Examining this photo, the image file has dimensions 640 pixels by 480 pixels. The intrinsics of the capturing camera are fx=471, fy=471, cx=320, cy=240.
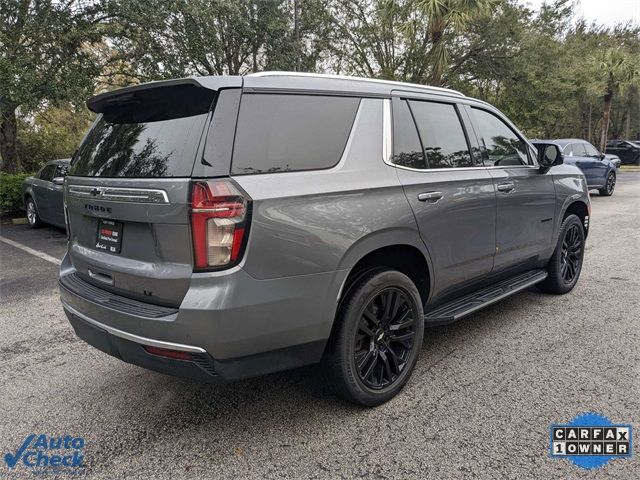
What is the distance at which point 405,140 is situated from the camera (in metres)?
3.09

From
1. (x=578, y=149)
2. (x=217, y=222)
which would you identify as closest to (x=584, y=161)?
(x=578, y=149)

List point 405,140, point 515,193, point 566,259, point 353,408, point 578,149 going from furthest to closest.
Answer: point 578,149, point 566,259, point 515,193, point 405,140, point 353,408

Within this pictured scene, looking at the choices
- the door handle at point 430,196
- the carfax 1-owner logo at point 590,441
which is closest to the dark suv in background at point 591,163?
the door handle at point 430,196

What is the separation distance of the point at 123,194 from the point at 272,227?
83cm

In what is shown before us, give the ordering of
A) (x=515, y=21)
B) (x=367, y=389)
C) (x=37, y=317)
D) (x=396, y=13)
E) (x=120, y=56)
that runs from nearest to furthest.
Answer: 1. (x=367, y=389)
2. (x=37, y=317)
3. (x=120, y=56)
4. (x=396, y=13)
5. (x=515, y=21)

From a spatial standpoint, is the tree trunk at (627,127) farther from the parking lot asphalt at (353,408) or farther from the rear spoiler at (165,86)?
the rear spoiler at (165,86)

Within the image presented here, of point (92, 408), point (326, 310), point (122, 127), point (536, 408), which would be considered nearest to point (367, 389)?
point (326, 310)

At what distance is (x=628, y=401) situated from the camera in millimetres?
2854

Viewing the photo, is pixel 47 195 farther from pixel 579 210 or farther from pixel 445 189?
pixel 579 210

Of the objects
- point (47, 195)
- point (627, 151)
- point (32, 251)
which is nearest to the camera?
point (32, 251)

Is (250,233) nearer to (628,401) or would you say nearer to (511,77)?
(628,401)

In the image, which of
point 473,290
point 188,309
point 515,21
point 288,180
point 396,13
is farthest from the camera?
point 515,21

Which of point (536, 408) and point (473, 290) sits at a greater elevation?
point (473, 290)

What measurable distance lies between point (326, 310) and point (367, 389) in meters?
0.62
